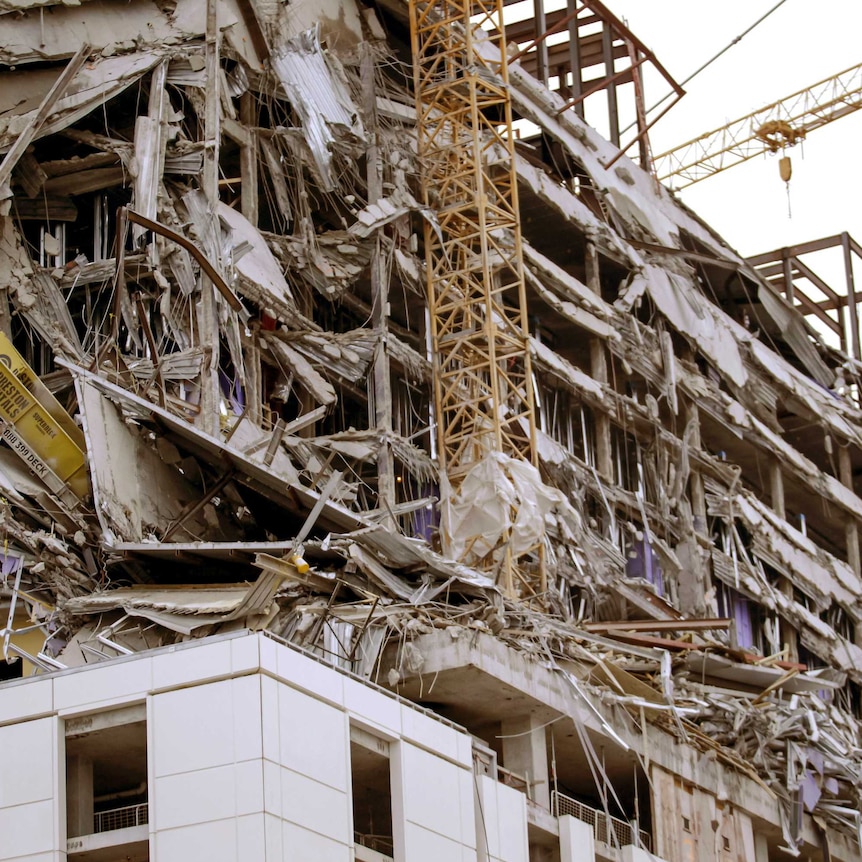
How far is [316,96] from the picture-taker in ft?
144

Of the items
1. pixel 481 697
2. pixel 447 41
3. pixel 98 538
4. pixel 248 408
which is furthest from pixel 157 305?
pixel 447 41

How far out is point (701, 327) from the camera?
58469 millimetres

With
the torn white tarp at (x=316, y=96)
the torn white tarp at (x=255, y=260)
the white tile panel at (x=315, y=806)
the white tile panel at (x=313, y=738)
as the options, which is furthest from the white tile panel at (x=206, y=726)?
the torn white tarp at (x=316, y=96)

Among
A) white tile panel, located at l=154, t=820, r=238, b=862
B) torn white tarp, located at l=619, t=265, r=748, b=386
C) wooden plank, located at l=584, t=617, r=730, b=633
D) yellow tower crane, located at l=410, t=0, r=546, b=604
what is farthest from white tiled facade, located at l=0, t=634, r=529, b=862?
torn white tarp, located at l=619, t=265, r=748, b=386

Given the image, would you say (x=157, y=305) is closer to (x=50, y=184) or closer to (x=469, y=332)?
(x=50, y=184)

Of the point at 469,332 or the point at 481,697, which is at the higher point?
the point at 469,332

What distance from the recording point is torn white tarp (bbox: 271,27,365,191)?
4341cm

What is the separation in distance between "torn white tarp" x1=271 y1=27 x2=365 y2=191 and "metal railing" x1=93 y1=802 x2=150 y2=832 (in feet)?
56.2

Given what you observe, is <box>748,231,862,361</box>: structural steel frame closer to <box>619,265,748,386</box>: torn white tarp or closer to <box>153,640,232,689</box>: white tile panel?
<box>619,265,748,386</box>: torn white tarp

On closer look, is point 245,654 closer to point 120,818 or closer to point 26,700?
point 26,700

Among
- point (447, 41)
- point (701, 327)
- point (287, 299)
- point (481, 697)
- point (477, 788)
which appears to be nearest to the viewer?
point (477, 788)

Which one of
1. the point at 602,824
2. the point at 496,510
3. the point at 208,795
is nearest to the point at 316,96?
the point at 496,510

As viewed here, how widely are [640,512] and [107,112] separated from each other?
17511 millimetres

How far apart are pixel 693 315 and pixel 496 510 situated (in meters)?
16.4
